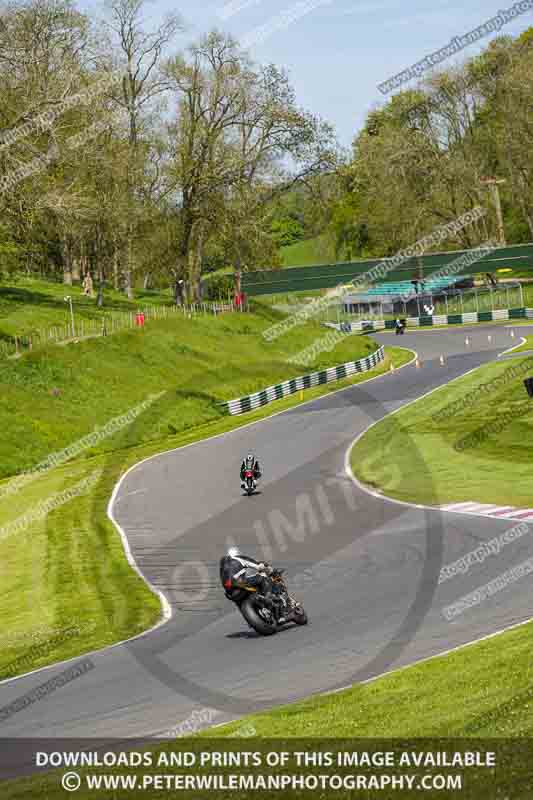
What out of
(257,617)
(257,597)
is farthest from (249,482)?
(257,617)

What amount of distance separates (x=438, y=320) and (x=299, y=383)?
34.1 metres

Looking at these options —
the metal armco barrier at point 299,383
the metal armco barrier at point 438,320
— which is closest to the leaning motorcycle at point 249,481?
the metal armco barrier at point 299,383

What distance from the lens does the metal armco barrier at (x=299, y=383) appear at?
53688 millimetres

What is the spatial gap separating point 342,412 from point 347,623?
33.4 metres

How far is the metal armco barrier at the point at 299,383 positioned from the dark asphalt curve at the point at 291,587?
53.0 ft

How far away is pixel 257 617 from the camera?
602 inches

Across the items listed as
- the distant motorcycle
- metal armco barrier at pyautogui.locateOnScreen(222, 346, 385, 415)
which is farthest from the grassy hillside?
metal armco barrier at pyautogui.locateOnScreen(222, 346, 385, 415)

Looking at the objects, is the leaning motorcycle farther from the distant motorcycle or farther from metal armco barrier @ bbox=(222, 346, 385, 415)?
metal armco barrier @ bbox=(222, 346, 385, 415)

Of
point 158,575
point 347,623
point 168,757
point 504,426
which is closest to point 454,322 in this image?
point 504,426

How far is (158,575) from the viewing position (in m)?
22.0

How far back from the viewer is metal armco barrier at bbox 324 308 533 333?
85938 millimetres

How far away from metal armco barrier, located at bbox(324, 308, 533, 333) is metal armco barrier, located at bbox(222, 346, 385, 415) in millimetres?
21207

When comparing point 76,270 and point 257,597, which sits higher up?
point 76,270

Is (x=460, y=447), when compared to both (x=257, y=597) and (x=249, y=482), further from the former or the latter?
(x=257, y=597)
